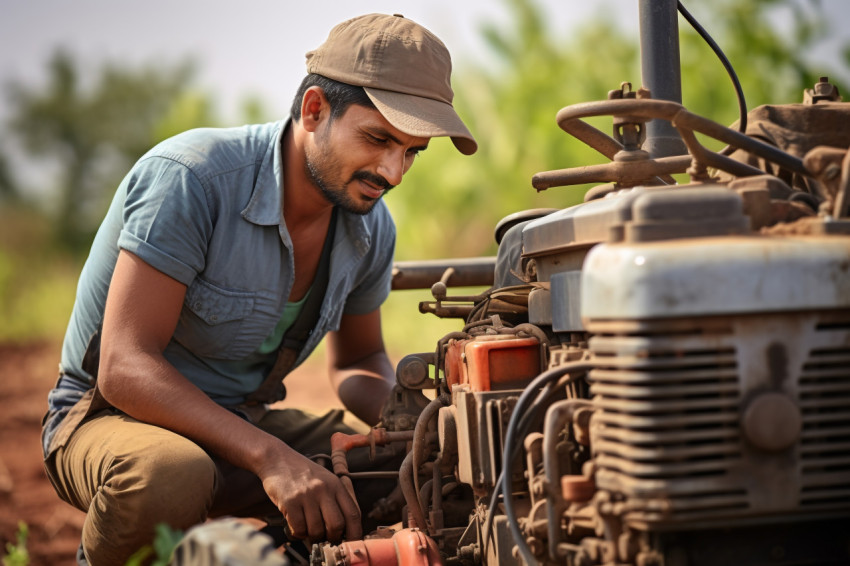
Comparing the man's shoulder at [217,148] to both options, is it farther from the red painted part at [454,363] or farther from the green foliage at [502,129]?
the green foliage at [502,129]

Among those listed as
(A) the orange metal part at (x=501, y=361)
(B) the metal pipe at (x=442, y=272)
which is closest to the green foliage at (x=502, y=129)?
(B) the metal pipe at (x=442, y=272)

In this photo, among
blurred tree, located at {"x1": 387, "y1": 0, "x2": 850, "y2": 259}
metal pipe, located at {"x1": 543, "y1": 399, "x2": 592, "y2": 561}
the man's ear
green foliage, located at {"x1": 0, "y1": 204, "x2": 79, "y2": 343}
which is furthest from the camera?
green foliage, located at {"x1": 0, "y1": 204, "x2": 79, "y2": 343}

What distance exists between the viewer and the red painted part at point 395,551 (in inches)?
90.1

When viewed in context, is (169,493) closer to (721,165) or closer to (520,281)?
(520,281)

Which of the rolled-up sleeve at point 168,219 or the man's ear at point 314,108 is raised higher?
the man's ear at point 314,108

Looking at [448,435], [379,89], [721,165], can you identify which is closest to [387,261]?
[379,89]

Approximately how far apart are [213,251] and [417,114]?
0.73m

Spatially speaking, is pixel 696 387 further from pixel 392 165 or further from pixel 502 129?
pixel 502 129

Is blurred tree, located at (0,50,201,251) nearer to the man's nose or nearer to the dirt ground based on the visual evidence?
the dirt ground

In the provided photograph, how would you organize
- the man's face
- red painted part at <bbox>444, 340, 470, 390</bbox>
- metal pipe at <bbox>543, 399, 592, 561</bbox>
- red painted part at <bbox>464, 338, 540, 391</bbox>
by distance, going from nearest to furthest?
1. metal pipe at <bbox>543, 399, 592, 561</bbox>
2. red painted part at <bbox>464, 338, 540, 391</bbox>
3. red painted part at <bbox>444, 340, 470, 390</bbox>
4. the man's face

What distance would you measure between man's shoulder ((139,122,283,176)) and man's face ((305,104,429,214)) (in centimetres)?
22

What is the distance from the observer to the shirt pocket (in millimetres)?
2977

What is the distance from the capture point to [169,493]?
2.56m

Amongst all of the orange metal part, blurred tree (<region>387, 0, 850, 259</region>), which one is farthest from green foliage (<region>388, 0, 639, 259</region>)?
the orange metal part
